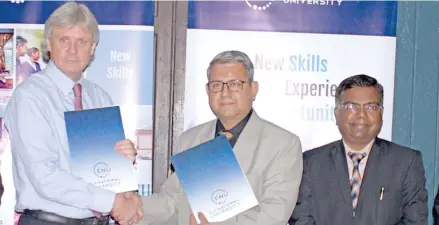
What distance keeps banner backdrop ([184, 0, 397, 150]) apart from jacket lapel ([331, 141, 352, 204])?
72 centimetres

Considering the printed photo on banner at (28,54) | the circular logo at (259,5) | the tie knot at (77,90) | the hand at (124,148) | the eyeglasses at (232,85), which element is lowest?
the hand at (124,148)

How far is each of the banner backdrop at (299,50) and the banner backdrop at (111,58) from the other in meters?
0.28

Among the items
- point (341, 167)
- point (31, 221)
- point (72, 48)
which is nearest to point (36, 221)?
point (31, 221)

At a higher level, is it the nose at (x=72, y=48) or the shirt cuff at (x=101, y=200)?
the nose at (x=72, y=48)

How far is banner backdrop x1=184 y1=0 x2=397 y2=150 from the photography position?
4363mm

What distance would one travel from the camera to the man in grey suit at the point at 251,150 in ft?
10.6

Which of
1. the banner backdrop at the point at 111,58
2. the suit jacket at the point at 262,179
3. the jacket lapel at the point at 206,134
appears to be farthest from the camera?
the banner backdrop at the point at 111,58

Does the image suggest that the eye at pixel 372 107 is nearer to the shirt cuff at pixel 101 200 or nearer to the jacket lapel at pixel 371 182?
the jacket lapel at pixel 371 182

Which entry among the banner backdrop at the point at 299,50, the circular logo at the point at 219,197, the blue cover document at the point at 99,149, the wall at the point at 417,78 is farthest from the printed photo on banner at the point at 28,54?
the wall at the point at 417,78

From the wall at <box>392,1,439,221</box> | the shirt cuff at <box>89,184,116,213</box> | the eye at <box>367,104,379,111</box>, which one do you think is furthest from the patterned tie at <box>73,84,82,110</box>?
the wall at <box>392,1,439,221</box>

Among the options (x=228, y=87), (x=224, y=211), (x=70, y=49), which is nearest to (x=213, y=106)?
(x=228, y=87)

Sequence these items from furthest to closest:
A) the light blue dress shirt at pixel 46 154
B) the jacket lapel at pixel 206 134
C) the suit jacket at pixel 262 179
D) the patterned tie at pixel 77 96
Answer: the jacket lapel at pixel 206 134
the patterned tie at pixel 77 96
the suit jacket at pixel 262 179
the light blue dress shirt at pixel 46 154

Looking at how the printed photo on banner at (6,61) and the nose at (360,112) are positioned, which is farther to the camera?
the printed photo on banner at (6,61)

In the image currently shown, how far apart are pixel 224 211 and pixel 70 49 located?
42.3 inches
